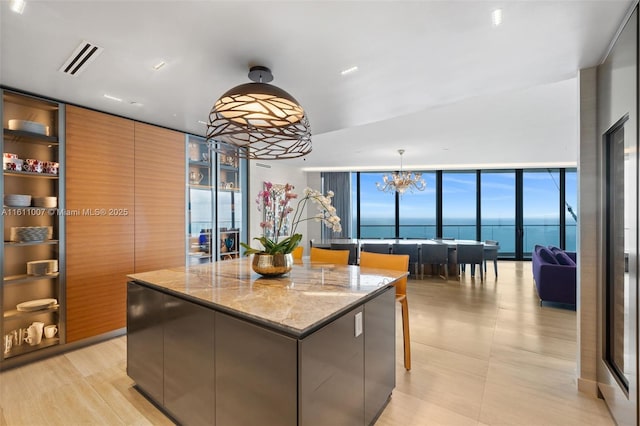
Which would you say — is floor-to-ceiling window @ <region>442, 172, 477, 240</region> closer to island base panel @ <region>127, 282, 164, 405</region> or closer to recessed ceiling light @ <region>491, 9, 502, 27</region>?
recessed ceiling light @ <region>491, 9, 502, 27</region>

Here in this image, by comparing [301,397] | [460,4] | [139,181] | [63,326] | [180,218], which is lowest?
[63,326]

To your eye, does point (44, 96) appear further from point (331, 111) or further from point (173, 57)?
point (331, 111)

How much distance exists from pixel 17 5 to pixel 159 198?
233cm

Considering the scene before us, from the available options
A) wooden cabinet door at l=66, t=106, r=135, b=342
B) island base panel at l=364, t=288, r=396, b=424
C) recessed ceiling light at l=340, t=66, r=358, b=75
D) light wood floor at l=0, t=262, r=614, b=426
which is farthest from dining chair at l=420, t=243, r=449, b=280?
wooden cabinet door at l=66, t=106, r=135, b=342

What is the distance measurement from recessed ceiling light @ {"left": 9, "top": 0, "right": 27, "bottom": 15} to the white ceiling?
0.08 ft

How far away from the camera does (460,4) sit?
1551 mm

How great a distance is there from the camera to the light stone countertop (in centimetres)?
137

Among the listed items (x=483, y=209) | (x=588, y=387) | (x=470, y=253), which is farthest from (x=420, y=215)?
(x=588, y=387)

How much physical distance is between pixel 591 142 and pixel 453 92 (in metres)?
1.14

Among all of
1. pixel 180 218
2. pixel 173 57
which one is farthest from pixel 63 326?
pixel 173 57

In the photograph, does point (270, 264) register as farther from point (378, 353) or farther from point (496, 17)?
point (496, 17)

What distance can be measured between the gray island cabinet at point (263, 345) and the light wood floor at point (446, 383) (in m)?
0.24

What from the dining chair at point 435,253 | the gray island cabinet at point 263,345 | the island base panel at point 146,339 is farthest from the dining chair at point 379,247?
the island base panel at point 146,339

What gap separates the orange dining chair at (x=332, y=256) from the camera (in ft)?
10.1
